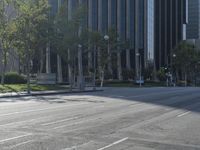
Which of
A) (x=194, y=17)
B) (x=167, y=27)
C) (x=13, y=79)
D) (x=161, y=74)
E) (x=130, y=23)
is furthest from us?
(x=194, y=17)

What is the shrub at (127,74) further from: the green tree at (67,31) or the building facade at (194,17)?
the building facade at (194,17)

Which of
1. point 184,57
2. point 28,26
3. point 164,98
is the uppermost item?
point 28,26

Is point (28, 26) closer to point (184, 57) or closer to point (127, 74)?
point (127, 74)

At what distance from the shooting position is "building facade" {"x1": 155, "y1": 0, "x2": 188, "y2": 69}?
5300 inches

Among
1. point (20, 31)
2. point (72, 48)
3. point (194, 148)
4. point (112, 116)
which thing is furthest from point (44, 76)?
point (194, 148)

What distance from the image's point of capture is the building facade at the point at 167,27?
442 ft

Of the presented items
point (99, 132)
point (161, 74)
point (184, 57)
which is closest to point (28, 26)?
point (99, 132)

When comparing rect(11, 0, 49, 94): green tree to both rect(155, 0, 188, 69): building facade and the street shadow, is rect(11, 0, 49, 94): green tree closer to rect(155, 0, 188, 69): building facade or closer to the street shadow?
the street shadow

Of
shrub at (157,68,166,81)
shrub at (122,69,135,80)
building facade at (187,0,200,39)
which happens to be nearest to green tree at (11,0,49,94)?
shrub at (122,69,135,80)

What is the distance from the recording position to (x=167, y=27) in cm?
14212

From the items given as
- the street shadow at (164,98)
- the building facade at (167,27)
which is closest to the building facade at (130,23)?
the building facade at (167,27)

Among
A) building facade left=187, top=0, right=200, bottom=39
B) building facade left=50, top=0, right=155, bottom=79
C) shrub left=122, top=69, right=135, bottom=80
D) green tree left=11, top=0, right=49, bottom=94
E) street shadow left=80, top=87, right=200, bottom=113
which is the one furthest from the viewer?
building facade left=187, top=0, right=200, bottom=39

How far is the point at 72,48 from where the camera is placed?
173 ft

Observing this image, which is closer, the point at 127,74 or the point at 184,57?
the point at 127,74
